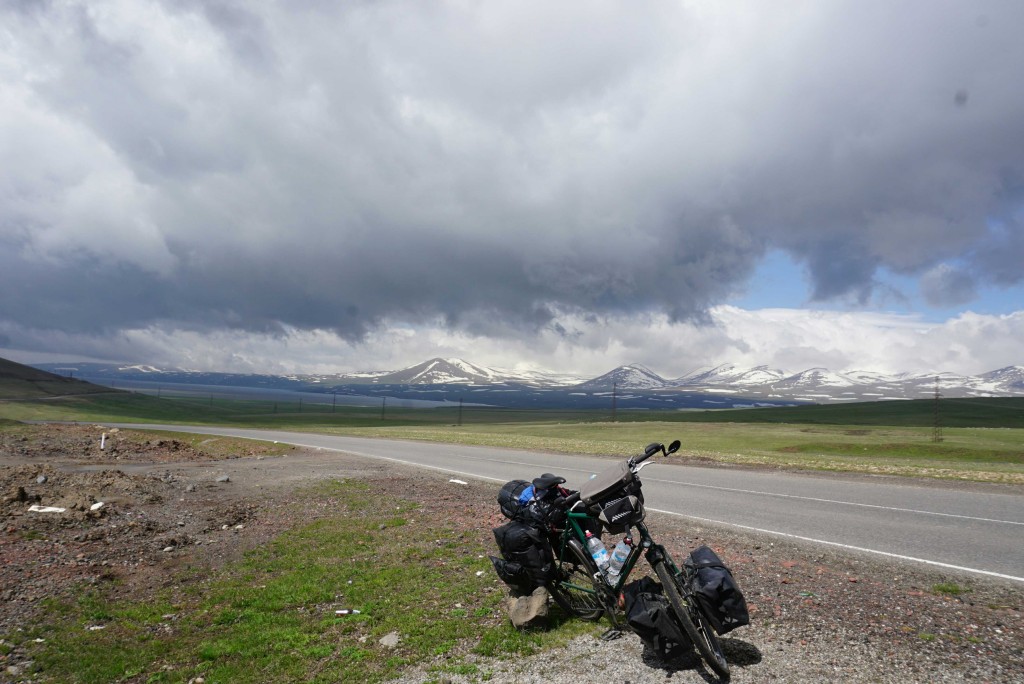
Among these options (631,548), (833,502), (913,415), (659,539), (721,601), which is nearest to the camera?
A: (721,601)

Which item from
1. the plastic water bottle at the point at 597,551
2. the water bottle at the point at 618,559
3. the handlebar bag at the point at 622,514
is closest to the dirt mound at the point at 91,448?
the plastic water bottle at the point at 597,551

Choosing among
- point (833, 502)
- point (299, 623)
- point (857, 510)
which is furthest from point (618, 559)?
point (833, 502)

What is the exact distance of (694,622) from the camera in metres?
5.20

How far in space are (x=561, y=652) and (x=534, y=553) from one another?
3.19 ft

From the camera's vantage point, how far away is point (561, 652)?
588cm

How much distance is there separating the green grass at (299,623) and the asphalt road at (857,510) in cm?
621

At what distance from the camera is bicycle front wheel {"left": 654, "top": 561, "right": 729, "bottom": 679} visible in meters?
5.03

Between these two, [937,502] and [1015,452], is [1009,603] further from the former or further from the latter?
[1015,452]

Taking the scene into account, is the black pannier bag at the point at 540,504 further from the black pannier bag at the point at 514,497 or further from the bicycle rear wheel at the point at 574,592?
the bicycle rear wheel at the point at 574,592

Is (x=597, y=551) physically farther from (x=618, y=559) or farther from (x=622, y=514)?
(x=622, y=514)

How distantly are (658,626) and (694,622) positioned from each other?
351 mm

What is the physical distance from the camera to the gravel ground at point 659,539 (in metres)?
5.37

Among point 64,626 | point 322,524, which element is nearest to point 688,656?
point 64,626

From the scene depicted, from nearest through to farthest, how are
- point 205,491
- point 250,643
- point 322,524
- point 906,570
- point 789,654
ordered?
point 789,654 < point 250,643 < point 906,570 < point 322,524 < point 205,491
